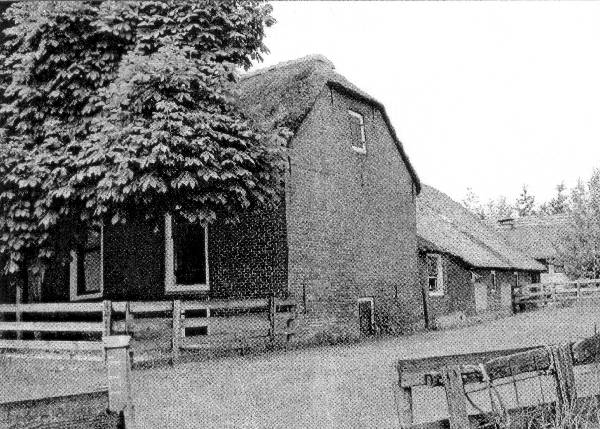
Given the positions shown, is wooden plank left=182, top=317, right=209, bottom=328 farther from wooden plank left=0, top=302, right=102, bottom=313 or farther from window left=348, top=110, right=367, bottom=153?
window left=348, top=110, right=367, bottom=153

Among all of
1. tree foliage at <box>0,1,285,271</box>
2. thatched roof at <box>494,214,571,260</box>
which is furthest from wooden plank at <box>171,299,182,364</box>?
thatched roof at <box>494,214,571,260</box>

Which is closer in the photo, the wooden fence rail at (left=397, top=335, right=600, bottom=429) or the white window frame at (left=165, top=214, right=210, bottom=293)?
the wooden fence rail at (left=397, top=335, right=600, bottom=429)

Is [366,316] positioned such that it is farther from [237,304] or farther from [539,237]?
[539,237]

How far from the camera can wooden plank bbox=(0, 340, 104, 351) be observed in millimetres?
11602

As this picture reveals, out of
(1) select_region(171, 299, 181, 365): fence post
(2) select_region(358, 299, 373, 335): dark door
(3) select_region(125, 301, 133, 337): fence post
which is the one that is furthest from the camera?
(2) select_region(358, 299, 373, 335): dark door

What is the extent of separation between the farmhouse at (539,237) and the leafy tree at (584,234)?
1089 cm

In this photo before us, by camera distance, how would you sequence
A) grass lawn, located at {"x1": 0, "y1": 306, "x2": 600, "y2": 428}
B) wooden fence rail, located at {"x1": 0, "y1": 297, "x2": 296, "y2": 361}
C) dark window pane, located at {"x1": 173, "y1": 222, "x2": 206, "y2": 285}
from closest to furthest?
grass lawn, located at {"x1": 0, "y1": 306, "x2": 600, "y2": 428}, wooden fence rail, located at {"x1": 0, "y1": 297, "x2": 296, "y2": 361}, dark window pane, located at {"x1": 173, "y1": 222, "x2": 206, "y2": 285}

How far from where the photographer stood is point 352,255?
688 inches

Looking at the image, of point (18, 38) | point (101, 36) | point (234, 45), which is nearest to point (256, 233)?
point (234, 45)

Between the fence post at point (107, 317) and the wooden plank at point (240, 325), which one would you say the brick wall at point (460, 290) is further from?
the fence post at point (107, 317)

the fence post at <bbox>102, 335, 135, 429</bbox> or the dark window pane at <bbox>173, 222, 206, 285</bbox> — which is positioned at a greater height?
the dark window pane at <bbox>173, 222, 206, 285</bbox>

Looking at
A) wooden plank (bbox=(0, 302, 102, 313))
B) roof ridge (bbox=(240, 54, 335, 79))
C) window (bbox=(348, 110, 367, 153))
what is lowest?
wooden plank (bbox=(0, 302, 102, 313))

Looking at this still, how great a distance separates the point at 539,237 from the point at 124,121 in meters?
44.2

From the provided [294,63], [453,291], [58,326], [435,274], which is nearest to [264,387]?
[58,326]
